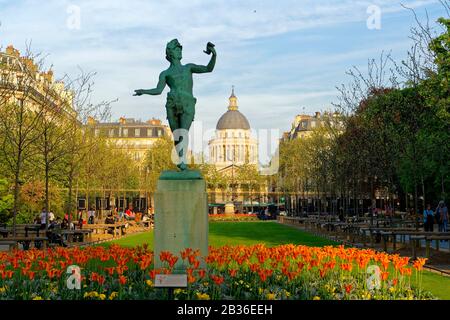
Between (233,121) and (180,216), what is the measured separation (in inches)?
6611

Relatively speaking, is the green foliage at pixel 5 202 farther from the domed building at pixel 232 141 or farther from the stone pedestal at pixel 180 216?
A: the domed building at pixel 232 141

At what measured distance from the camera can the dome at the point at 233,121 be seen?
180125 millimetres

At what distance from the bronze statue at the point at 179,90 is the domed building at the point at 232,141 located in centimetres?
14993

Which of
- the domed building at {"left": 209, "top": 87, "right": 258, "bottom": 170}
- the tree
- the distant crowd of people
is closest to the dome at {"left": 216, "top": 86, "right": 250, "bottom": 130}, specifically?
the domed building at {"left": 209, "top": 87, "right": 258, "bottom": 170}

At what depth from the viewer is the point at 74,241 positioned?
31438mm

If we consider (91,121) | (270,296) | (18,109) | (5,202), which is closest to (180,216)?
(270,296)

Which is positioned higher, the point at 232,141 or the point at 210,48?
the point at 232,141

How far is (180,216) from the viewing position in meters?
12.9

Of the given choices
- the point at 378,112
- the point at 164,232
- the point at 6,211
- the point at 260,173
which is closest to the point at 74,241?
the point at 6,211

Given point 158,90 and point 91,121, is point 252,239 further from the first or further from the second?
point 158,90

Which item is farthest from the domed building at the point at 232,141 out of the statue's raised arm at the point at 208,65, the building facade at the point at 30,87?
the statue's raised arm at the point at 208,65

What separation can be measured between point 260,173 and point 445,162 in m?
74.0
